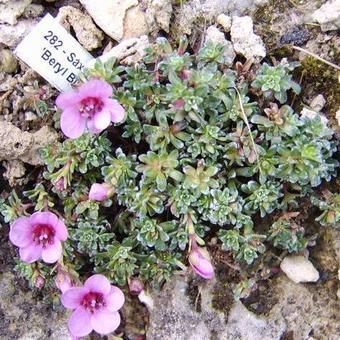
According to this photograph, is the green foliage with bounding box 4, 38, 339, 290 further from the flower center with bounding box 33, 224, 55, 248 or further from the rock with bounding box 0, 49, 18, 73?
the rock with bounding box 0, 49, 18, 73

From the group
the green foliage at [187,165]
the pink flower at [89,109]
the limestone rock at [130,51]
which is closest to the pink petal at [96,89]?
the pink flower at [89,109]

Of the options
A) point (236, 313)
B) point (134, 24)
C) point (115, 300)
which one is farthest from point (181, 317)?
point (134, 24)

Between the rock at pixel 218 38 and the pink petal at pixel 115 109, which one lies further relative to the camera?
the rock at pixel 218 38

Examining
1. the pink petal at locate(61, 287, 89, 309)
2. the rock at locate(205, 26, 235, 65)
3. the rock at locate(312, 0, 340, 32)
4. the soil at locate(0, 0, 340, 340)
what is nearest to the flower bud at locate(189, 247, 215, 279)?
the soil at locate(0, 0, 340, 340)

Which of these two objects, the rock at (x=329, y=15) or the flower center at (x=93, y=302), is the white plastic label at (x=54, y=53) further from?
the rock at (x=329, y=15)

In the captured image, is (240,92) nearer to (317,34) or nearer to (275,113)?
(275,113)

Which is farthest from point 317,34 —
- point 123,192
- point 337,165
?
point 123,192
